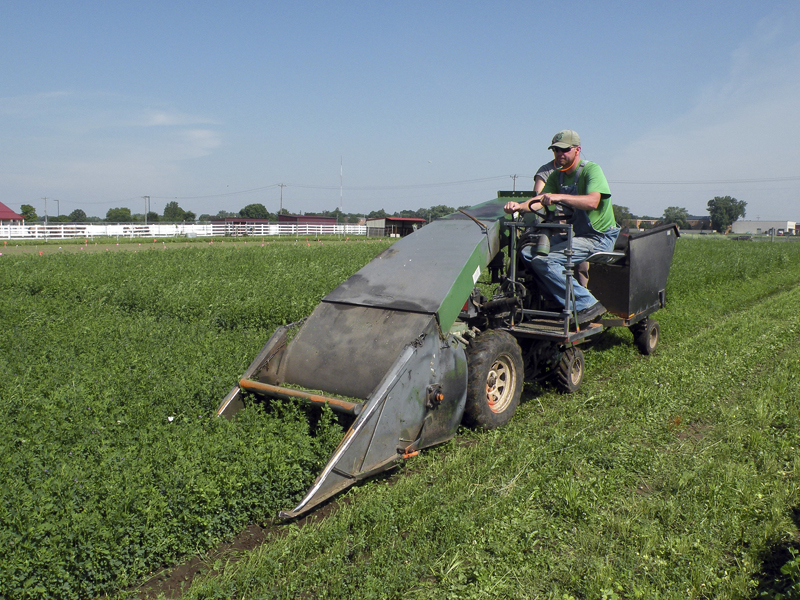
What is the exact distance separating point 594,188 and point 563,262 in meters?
0.78

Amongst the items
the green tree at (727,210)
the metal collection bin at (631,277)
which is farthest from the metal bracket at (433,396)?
the green tree at (727,210)

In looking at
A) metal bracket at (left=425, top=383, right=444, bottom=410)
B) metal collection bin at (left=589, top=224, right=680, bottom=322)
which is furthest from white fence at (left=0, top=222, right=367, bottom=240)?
metal bracket at (left=425, top=383, right=444, bottom=410)

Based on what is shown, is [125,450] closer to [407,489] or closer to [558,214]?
[407,489]

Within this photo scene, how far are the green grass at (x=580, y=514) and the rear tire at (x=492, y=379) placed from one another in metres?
0.18

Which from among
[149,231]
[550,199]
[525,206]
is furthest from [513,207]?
[149,231]

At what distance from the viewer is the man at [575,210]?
611cm

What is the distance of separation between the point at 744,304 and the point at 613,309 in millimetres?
8386

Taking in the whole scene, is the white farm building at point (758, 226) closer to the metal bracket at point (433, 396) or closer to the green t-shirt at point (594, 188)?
the green t-shirt at point (594, 188)

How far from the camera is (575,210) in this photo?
21.3 ft

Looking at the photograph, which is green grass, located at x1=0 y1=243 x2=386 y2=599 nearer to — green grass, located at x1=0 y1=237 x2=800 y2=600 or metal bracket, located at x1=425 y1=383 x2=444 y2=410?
green grass, located at x1=0 y1=237 x2=800 y2=600

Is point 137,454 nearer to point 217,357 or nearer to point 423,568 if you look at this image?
point 423,568

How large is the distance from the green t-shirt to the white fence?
35.2m

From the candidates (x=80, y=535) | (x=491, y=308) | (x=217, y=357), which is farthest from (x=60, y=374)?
(x=491, y=308)

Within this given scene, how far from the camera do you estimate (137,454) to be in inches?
161
